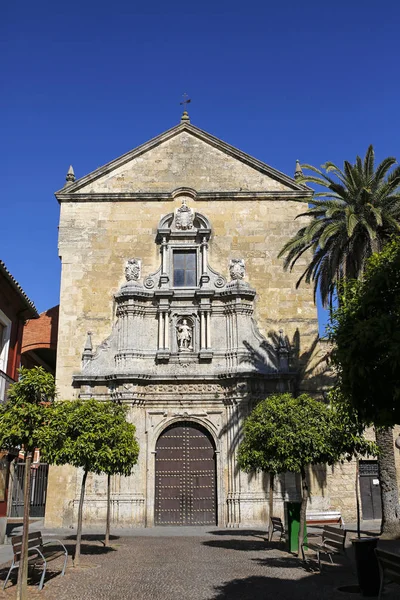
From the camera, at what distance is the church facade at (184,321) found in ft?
67.9

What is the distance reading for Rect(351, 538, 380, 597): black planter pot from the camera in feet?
30.0

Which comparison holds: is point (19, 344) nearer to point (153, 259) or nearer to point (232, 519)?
point (153, 259)

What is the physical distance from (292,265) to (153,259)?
537 centimetres

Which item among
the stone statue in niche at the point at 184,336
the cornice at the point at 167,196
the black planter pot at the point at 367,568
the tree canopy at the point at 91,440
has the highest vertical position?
the cornice at the point at 167,196

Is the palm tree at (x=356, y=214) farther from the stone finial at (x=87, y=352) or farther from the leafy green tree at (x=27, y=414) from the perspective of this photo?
the leafy green tree at (x=27, y=414)

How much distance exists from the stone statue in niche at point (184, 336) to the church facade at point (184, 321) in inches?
1.5

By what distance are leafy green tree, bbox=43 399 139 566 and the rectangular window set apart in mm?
9685

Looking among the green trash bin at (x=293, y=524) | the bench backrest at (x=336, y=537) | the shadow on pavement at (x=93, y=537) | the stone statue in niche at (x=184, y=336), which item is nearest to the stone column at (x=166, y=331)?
the stone statue in niche at (x=184, y=336)

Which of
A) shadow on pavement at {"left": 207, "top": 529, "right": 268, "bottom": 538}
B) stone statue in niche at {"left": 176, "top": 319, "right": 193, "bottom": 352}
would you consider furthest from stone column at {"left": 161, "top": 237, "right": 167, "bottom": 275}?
shadow on pavement at {"left": 207, "top": 529, "right": 268, "bottom": 538}

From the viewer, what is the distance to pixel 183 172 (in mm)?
24562

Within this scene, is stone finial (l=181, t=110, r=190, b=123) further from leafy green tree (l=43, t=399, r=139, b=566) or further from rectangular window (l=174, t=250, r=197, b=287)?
leafy green tree (l=43, t=399, r=139, b=566)

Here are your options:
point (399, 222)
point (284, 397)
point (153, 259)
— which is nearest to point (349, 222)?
point (399, 222)

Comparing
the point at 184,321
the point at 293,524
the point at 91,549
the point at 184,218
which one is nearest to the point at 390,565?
the point at 293,524

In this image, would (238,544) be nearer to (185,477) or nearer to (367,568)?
(185,477)
